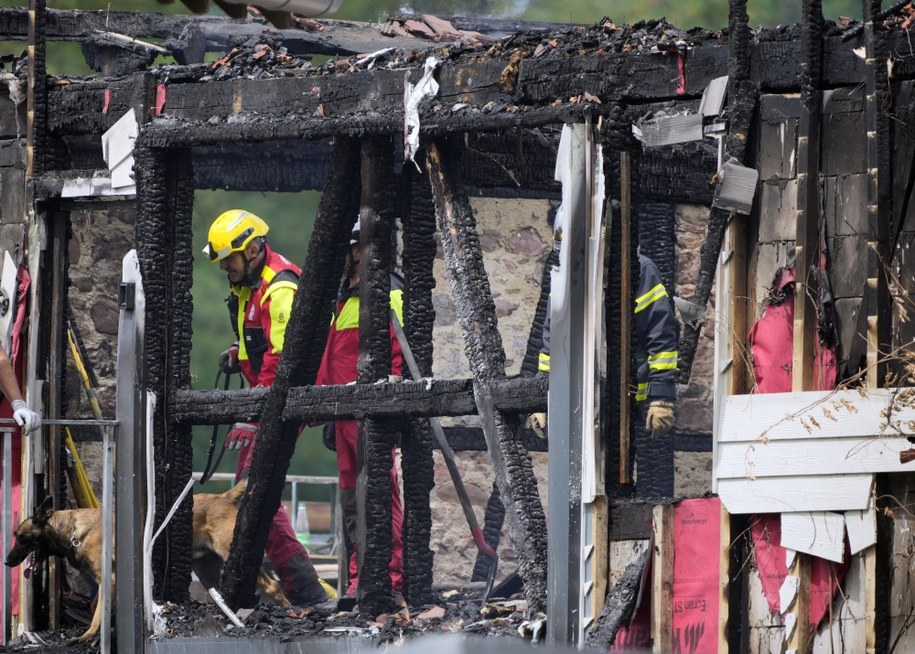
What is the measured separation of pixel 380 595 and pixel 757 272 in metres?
2.90

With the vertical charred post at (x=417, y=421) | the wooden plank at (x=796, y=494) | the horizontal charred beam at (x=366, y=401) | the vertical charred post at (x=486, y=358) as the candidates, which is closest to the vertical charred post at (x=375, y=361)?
the horizontal charred beam at (x=366, y=401)

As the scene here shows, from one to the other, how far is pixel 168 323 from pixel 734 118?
12.6 ft

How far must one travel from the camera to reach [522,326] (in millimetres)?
13930

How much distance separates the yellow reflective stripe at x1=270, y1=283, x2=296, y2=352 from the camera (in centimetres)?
1075

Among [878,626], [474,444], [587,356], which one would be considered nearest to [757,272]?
[587,356]

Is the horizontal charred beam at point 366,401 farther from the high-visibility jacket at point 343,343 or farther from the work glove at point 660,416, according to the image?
the work glove at point 660,416

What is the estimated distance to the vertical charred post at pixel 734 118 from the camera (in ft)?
25.7

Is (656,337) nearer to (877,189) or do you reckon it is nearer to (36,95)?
(877,189)

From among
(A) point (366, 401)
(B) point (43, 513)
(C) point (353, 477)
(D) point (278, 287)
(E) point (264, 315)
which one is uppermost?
(D) point (278, 287)

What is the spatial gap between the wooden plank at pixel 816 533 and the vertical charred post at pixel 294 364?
318cm

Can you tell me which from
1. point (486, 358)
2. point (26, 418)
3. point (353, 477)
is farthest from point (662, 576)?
point (26, 418)

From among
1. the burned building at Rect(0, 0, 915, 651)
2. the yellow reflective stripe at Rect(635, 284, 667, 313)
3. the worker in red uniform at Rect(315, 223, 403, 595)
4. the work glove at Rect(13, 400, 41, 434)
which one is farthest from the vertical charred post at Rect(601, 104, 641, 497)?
the work glove at Rect(13, 400, 41, 434)

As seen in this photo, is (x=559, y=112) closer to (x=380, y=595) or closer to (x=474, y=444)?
(x=380, y=595)

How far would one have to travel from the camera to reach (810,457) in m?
7.56
